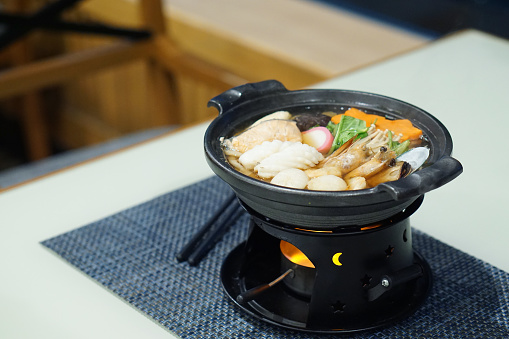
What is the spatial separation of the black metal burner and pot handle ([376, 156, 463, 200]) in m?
0.13

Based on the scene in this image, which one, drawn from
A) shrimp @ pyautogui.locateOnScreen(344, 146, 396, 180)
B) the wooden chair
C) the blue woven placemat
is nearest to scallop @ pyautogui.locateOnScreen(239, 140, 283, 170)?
shrimp @ pyautogui.locateOnScreen(344, 146, 396, 180)

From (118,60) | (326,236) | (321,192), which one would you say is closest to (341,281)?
(326,236)

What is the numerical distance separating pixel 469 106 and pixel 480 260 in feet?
2.12

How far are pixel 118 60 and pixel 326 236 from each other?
6.30 ft

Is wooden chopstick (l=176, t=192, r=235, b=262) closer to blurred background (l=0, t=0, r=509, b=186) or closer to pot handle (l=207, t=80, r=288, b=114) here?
Result: pot handle (l=207, t=80, r=288, b=114)

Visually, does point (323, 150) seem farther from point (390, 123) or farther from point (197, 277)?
point (197, 277)

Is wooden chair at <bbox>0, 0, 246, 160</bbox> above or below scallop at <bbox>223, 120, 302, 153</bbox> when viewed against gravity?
below

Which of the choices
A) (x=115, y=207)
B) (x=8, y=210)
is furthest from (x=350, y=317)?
(x=8, y=210)

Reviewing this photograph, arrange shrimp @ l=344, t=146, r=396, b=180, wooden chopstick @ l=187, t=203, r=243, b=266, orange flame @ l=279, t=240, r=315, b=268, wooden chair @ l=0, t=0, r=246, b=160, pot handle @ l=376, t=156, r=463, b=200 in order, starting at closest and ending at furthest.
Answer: pot handle @ l=376, t=156, r=463, b=200
shrimp @ l=344, t=146, r=396, b=180
orange flame @ l=279, t=240, r=315, b=268
wooden chopstick @ l=187, t=203, r=243, b=266
wooden chair @ l=0, t=0, r=246, b=160

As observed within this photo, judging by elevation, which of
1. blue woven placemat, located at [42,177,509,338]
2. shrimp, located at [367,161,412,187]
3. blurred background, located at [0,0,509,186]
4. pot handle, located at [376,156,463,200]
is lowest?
blurred background, located at [0,0,509,186]

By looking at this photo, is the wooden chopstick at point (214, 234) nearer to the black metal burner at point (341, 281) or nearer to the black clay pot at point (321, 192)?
the black metal burner at point (341, 281)

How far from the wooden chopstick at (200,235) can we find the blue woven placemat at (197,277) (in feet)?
0.07

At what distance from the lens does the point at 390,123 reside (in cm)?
95

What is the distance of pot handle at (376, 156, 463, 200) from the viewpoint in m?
0.74
